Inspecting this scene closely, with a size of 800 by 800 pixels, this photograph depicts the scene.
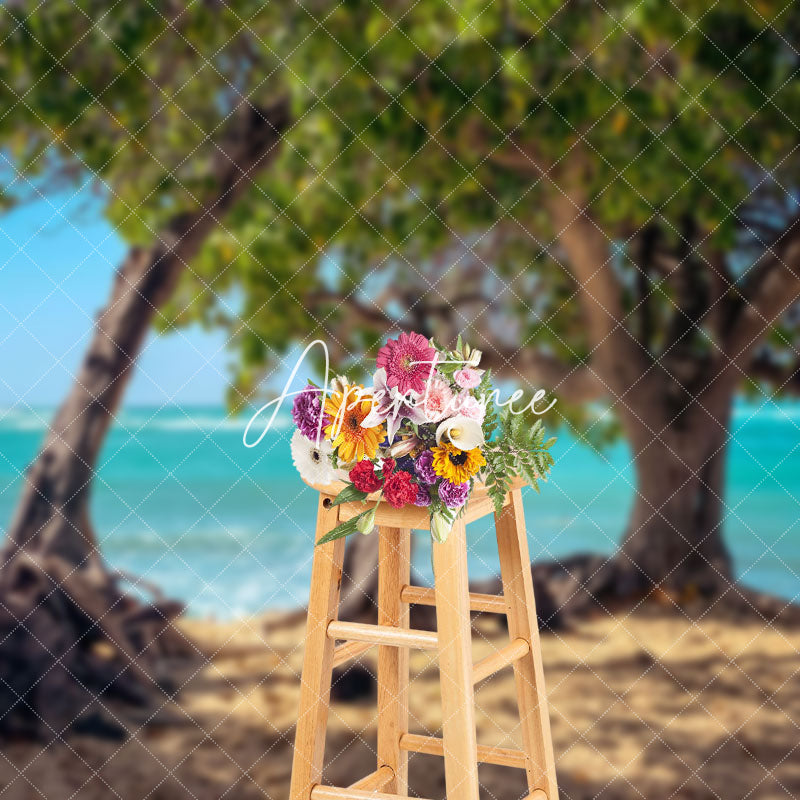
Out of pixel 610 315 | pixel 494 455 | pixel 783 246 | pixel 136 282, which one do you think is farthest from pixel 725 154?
pixel 494 455

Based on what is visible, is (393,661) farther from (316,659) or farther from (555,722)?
(555,722)

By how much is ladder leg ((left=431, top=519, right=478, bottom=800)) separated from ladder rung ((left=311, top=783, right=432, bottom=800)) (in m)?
0.10

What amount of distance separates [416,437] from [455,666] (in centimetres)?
32

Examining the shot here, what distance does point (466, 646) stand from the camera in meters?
1.43

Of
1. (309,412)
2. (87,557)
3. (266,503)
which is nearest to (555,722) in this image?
(87,557)

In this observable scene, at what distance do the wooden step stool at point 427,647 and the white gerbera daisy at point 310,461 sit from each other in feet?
0.12

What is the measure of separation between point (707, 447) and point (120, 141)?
2.30 meters

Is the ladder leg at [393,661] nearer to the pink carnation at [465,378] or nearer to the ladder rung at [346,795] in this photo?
the ladder rung at [346,795]

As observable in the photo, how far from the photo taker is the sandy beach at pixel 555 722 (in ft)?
8.96

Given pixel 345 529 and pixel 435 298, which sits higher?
pixel 435 298

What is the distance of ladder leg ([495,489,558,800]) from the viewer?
1.60 m

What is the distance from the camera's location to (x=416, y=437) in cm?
146

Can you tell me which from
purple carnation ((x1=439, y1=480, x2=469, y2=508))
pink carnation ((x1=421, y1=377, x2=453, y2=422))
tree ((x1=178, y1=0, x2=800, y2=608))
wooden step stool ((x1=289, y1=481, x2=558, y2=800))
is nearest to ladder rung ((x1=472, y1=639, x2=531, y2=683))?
wooden step stool ((x1=289, y1=481, x2=558, y2=800))

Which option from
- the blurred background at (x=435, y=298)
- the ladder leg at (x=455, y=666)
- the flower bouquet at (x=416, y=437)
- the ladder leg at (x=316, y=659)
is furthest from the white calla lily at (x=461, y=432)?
the blurred background at (x=435, y=298)
